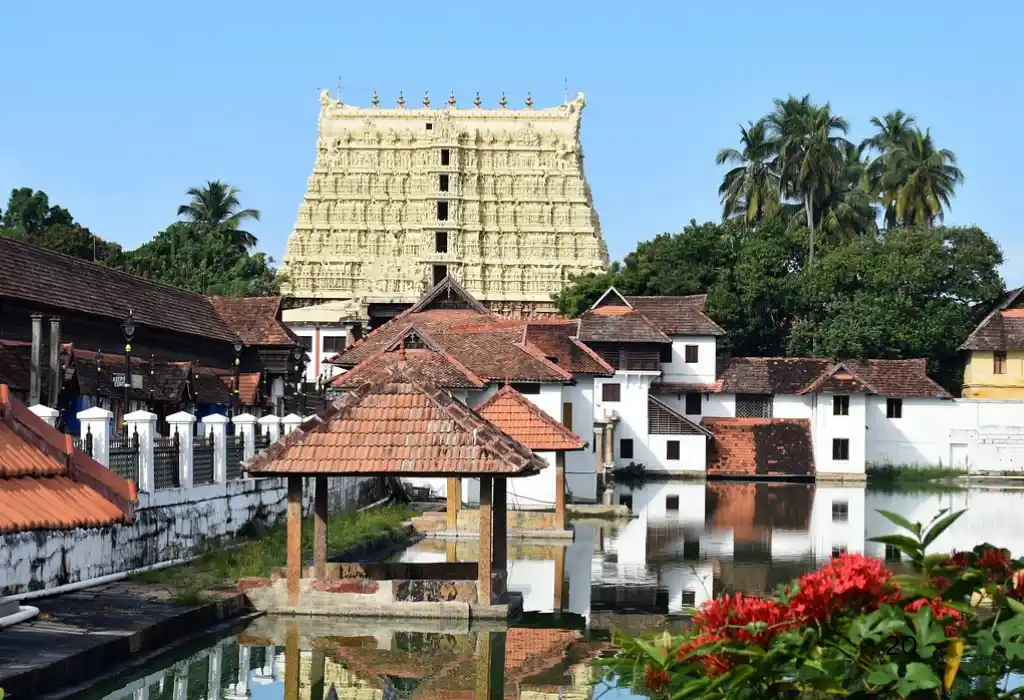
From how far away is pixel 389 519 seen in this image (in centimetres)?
2869

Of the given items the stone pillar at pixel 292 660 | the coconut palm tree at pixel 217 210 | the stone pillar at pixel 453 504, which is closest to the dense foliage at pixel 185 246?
the coconut palm tree at pixel 217 210

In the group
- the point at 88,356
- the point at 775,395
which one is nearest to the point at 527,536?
the point at 88,356

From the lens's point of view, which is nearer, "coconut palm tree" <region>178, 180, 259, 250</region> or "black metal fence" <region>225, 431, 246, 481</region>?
"black metal fence" <region>225, 431, 246, 481</region>

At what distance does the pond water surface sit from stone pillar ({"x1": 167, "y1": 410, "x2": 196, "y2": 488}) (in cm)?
428

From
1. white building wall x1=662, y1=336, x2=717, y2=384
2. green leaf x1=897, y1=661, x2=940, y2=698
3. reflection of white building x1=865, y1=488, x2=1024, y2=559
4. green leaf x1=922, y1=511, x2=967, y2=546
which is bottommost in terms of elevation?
reflection of white building x1=865, y1=488, x2=1024, y2=559

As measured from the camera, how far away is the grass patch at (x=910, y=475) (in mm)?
55719

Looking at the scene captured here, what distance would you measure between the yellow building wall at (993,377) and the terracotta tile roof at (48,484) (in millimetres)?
57548

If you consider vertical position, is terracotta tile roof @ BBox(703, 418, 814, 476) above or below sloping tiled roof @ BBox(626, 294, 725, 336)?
below

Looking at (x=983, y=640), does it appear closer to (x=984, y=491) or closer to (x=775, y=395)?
(x=984, y=491)

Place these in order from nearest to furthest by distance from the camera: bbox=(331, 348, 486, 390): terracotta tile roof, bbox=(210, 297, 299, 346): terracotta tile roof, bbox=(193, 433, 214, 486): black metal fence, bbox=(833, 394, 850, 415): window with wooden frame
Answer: bbox=(193, 433, 214, 486): black metal fence, bbox=(331, 348, 486, 390): terracotta tile roof, bbox=(210, 297, 299, 346): terracotta tile roof, bbox=(833, 394, 850, 415): window with wooden frame

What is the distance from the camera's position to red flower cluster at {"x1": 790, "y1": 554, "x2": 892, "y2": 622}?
5.84 m

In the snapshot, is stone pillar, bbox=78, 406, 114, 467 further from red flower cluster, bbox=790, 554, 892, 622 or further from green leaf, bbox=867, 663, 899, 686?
green leaf, bbox=867, 663, 899, 686

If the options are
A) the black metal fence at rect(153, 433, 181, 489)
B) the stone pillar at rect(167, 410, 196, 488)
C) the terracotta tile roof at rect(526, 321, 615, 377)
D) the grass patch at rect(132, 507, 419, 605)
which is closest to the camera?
the grass patch at rect(132, 507, 419, 605)

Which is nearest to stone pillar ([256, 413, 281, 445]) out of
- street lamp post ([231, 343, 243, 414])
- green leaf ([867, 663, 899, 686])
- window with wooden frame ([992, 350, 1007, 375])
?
street lamp post ([231, 343, 243, 414])
